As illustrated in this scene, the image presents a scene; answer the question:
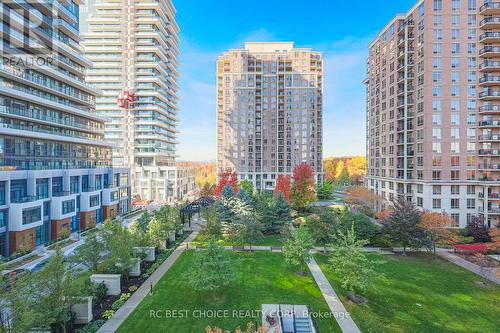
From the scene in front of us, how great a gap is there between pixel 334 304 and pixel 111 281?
18.0 metres

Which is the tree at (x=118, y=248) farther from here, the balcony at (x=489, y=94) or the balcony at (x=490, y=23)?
the balcony at (x=490, y=23)

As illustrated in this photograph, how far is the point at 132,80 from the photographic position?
7825 centimetres

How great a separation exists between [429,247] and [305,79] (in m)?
73.6

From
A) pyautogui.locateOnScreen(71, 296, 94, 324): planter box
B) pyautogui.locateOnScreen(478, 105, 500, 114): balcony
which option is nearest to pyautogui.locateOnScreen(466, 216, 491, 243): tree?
pyautogui.locateOnScreen(478, 105, 500, 114): balcony

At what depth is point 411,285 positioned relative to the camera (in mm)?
22922

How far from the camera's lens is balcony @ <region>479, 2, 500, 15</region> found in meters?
42.3

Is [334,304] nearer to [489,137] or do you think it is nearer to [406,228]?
[406,228]

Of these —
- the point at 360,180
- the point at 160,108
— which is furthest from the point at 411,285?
the point at 360,180

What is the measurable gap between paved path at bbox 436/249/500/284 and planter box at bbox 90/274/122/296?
33.1 meters

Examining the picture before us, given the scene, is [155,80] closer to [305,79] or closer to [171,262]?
[305,79]

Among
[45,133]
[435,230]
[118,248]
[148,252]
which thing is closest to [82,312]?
[118,248]

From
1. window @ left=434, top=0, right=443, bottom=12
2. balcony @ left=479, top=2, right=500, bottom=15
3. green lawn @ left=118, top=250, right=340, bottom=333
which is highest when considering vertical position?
window @ left=434, top=0, right=443, bottom=12

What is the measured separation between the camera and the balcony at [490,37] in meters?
42.3

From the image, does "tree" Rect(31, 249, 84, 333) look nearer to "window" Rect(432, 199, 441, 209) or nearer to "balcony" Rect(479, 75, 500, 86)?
"window" Rect(432, 199, 441, 209)
